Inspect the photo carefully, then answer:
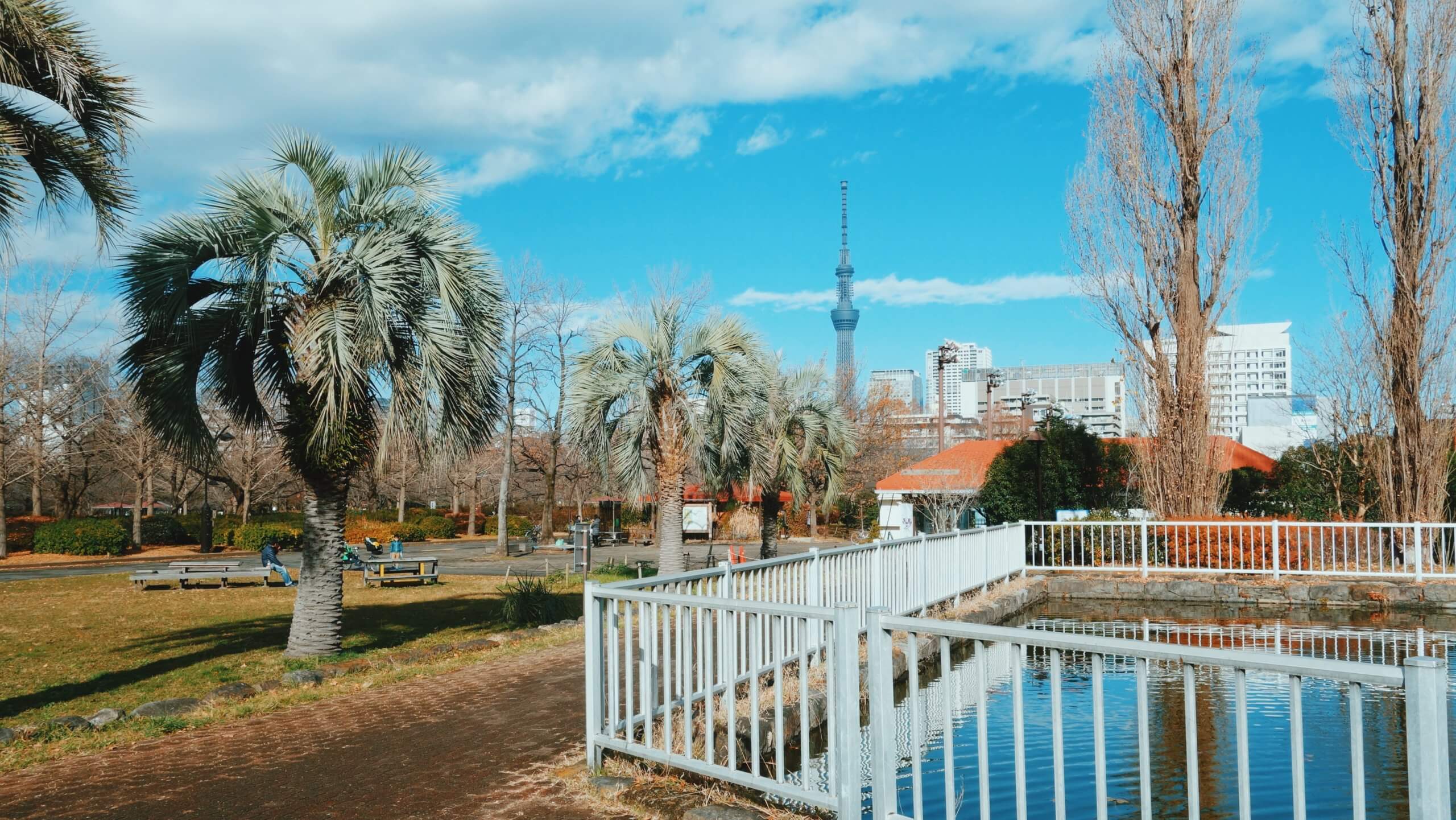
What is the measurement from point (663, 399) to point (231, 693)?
914 centimetres

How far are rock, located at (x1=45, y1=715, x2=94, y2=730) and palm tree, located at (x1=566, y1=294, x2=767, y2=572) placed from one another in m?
9.07

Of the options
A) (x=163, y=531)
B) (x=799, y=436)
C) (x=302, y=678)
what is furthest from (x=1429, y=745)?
(x=163, y=531)

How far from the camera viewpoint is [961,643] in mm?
11789

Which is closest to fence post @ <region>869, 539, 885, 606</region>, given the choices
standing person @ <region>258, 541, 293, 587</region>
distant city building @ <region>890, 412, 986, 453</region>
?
standing person @ <region>258, 541, 293, 587</region>

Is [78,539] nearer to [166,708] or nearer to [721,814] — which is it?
[166,708]

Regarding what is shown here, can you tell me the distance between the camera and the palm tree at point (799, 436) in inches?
802

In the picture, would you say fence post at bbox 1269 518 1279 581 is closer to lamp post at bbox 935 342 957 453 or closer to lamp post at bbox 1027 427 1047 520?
lamp post at bbox 1027 427 1047 520

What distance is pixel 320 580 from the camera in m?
10.1

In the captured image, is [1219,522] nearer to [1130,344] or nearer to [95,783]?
[1130,344]

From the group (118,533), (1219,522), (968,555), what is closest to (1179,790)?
(968,555)

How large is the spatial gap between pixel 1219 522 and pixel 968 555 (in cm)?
662

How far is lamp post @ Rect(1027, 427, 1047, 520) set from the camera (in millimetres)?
24266

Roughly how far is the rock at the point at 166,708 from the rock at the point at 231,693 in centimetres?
13

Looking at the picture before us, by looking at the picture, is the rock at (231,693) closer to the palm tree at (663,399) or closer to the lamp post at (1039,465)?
the palm tree at (663,399)
